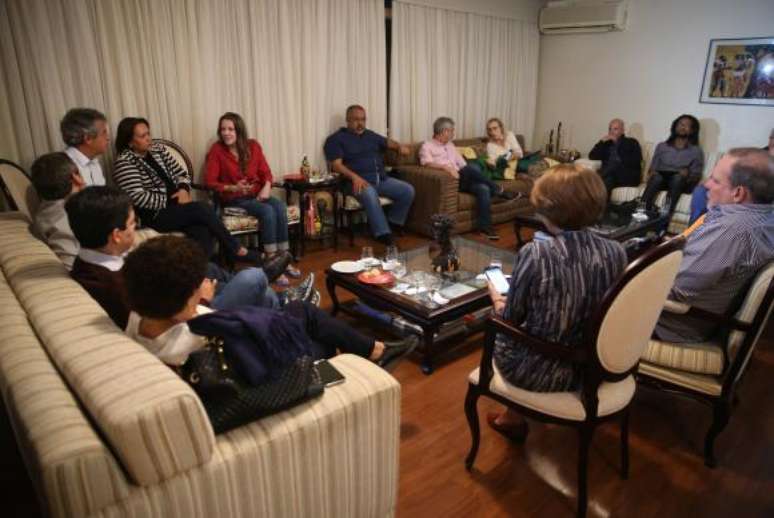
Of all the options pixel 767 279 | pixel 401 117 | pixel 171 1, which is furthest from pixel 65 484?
pixel 401 117

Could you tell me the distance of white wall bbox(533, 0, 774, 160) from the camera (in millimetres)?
5059

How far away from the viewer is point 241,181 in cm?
388

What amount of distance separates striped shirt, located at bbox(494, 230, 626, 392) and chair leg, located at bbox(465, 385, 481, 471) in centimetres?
28

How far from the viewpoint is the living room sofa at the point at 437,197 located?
4.59m

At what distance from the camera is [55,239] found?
2311 millimetres

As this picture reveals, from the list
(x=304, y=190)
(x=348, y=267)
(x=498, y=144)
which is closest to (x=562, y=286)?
(x=348, y=267)

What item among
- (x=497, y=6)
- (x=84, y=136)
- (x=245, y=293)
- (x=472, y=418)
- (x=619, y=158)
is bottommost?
(x=472, y=418)

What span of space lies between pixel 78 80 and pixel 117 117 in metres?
0.32

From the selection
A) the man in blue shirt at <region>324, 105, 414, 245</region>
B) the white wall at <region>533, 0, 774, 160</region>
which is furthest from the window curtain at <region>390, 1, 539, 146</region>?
the man in blue shirt at <region>324, 105, 414, 245</region>

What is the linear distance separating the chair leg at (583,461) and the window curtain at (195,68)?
3.47 m

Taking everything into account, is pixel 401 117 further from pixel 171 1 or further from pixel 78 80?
pixel 78 80

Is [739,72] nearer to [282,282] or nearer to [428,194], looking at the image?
[428,194]

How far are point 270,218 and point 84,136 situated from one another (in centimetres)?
131

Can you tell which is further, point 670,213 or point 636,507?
point 670,213
